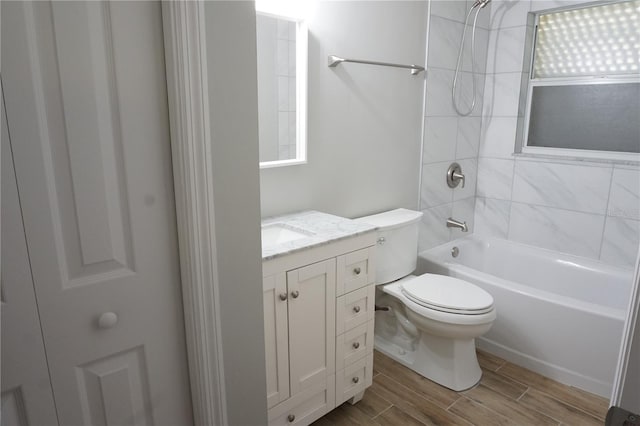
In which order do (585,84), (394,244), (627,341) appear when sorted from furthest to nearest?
(585,84)
(394,244)
(627,341)

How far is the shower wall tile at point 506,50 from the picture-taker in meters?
2.85

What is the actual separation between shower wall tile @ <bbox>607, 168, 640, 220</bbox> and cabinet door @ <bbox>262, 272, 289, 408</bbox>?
221cm

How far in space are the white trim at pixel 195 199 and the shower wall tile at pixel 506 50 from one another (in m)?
2.61

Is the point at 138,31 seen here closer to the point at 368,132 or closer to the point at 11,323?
the point at 11,323

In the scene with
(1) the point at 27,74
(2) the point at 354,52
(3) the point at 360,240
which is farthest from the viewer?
(2) the point at 354,52

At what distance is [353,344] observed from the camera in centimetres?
195

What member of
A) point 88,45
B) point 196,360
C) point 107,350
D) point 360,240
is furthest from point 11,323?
point 360,240

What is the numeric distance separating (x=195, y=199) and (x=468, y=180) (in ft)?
8.49

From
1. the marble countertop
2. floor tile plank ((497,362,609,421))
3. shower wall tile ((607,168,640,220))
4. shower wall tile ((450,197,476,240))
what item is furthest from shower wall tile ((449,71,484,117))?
floor tile plank ((497,362,609,421))

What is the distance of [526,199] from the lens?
117 inches

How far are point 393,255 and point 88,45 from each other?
5.96ft

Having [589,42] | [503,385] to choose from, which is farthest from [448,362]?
[589,42]

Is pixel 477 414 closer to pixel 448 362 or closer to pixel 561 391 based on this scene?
pixel 448 362

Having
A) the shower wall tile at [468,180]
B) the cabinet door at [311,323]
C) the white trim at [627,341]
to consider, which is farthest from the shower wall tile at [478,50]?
the white trim at [627,341]
